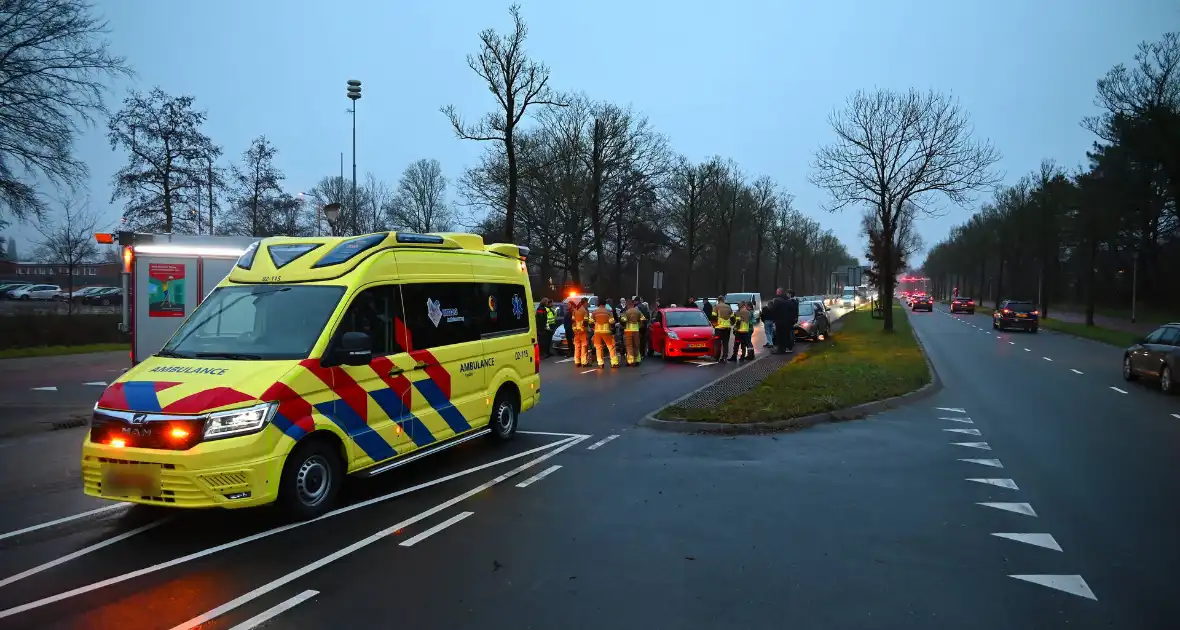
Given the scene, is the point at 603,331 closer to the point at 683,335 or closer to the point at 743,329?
the point at 683,335

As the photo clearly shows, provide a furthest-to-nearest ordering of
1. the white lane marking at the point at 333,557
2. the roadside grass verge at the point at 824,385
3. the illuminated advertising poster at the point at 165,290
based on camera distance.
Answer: the illuminated advertising poster at the point at 165,290 < the roadside grass verge at the point at 824,385 < the white lane marking at the point at 333,557

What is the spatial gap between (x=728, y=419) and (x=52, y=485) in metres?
8.27

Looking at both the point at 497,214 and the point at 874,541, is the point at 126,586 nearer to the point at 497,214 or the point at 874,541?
the point at 874,541

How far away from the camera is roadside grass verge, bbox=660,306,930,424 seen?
11562 mm

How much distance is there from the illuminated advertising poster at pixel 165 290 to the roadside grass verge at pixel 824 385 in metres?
8.26

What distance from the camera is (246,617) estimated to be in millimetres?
4488

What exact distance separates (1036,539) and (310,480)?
5954mm

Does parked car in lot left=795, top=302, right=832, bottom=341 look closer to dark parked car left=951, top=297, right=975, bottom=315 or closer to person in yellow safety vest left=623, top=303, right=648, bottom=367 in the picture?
person in yellow safety vest left=623, top=303, right=648, bottom=367

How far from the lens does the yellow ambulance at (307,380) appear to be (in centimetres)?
570

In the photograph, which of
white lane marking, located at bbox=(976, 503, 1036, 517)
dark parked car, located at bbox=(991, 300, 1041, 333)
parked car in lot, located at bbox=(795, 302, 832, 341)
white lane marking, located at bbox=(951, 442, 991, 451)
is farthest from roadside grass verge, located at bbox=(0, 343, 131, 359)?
dark parked car, located at bbox=(991, 300, 1041, 333)

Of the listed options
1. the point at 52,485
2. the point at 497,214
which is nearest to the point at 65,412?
the point at 52,485

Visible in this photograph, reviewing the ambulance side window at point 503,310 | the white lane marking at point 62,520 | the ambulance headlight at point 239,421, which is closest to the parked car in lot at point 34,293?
the ambulance side window at point 503,310

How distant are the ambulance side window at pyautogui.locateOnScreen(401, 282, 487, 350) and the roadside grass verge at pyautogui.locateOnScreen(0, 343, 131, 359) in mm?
18947

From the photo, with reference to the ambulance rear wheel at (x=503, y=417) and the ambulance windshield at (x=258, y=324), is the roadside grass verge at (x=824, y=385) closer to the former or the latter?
the ambulance rear wheel at (x=503, y=417)
